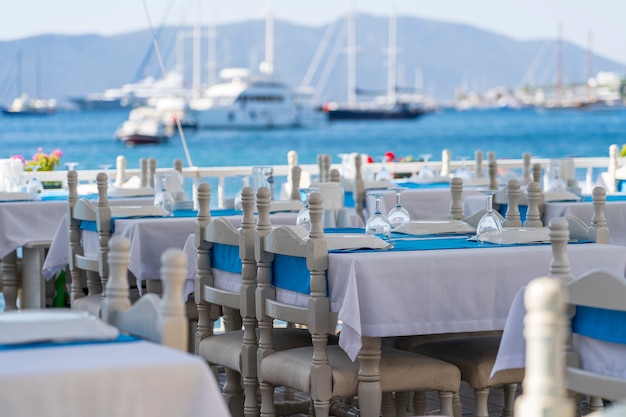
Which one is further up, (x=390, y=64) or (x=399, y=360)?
(x=390, y=64)

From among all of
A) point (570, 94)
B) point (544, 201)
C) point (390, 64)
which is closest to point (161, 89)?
point (390, 64)

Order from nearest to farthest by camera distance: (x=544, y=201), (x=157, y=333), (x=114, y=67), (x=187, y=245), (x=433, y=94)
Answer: (x=157, y=333)
(x=187, y=245)
(x=544, y=201)
(x=114, y=67)
(x=433, y=94)

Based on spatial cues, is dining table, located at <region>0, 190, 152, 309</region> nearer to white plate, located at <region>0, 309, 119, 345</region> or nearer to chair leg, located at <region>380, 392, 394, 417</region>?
chair leg, located at <region>380, 392, 394, 417</region>

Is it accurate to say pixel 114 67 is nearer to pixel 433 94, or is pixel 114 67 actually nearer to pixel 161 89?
pixel 161 89

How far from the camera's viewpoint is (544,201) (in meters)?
7.10

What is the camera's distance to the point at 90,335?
2.95 m

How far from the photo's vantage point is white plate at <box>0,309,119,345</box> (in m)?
2.91

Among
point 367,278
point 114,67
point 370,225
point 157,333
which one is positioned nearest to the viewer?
point 157,333

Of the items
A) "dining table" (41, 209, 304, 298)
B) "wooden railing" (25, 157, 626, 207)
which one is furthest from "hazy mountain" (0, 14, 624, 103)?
"dining table" (41, 209, 304, 298)

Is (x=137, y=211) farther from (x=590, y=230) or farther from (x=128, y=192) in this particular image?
(x=590, y=230)

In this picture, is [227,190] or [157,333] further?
[227,190]

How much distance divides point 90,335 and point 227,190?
112 ft

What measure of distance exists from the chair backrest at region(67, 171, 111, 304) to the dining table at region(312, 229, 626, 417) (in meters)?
1.80

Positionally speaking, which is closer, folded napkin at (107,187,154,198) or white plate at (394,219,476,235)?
white plate at (394,219,476,235)
